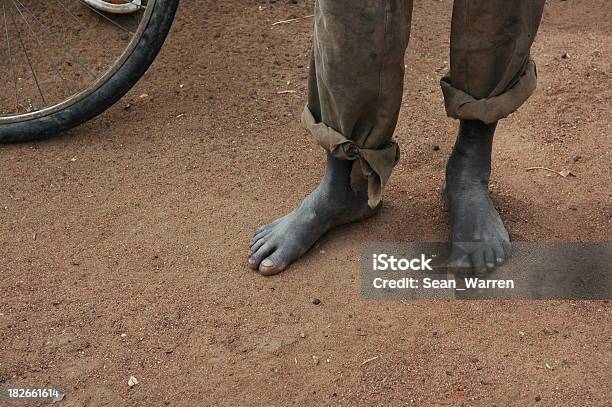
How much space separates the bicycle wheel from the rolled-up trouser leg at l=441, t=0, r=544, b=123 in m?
1.12

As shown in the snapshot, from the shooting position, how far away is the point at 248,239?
2432 millimetres

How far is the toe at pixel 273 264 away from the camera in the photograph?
229 cm

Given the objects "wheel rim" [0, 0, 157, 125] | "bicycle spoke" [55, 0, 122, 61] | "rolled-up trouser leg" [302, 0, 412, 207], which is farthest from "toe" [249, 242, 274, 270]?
"bicycle spoke" [55, 0, 122, 61]

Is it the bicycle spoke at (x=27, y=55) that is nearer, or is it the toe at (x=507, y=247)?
the toe at (x=507, y=247)

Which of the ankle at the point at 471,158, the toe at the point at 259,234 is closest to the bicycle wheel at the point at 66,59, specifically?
the toe at the point at 259,234

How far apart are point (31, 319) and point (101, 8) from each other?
1.65 meters

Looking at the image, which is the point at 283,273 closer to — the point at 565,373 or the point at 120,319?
the point at 120,319

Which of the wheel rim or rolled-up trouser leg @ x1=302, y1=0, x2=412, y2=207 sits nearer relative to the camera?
rolled-up trouser leg @ x1=302, y1=0, x2=412, y2=207

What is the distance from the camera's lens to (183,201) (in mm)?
2613

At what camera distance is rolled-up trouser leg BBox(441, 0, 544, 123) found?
78.3 inches

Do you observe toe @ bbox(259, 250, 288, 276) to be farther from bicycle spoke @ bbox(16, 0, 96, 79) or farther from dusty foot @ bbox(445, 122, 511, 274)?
bicycle spoke @ bbox(16, 0, 96, 79)

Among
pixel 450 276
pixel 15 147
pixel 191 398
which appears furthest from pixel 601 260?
pixel 15 147

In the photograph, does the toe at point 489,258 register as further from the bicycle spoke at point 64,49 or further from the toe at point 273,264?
the bicycle spoke at point 64,49

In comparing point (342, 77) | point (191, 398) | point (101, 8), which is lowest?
point (191, 398)
